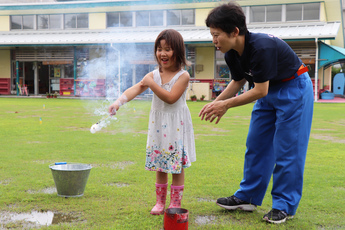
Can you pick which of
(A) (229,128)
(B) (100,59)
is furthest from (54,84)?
(A) (229,128)

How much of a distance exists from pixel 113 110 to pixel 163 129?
43cm

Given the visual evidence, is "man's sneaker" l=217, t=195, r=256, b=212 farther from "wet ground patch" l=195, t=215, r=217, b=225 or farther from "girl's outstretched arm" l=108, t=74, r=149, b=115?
"girl's outstretched arm" l=108, t=74, r=149, b=115

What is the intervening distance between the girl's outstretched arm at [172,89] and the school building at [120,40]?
1759 cm

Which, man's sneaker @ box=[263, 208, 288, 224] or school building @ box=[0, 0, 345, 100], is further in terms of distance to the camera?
school building @ box=[0, 0, 345, 100]

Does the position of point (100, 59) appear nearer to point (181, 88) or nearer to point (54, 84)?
point (54, 84)

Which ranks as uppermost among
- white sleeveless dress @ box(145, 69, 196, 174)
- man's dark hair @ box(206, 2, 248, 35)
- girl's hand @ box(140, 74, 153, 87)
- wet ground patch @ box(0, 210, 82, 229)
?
man's dark hair @ box(206, 2, 248, 35)

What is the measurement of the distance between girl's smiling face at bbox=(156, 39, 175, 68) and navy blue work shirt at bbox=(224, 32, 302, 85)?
0.46m

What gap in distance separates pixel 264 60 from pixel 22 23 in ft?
91.2

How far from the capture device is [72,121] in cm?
1024

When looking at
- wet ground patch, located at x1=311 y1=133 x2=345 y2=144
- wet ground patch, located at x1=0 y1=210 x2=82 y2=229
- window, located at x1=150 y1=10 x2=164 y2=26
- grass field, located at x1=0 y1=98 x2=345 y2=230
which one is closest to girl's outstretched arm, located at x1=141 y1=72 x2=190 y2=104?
grass field, located at x1=0 y1=98 x2=345 y2=230

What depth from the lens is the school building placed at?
22.2 meters

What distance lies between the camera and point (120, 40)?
79.2ft

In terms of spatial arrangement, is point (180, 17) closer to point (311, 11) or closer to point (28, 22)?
point (311, 11)

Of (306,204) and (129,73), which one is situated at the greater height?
(129,73)
